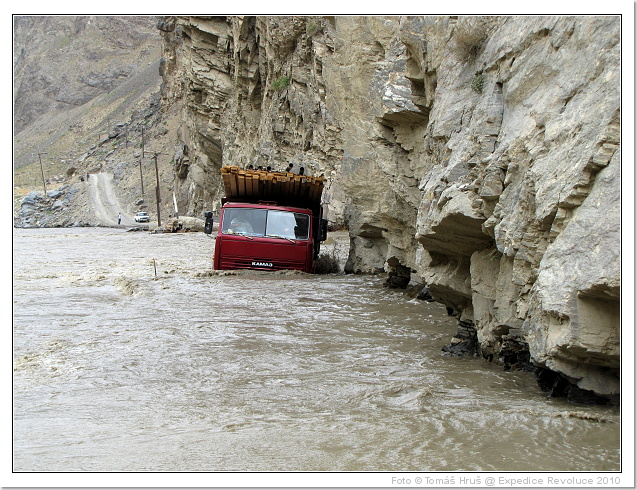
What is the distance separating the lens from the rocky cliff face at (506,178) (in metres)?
3.92

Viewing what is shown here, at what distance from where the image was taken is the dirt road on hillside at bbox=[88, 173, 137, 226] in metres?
55.5

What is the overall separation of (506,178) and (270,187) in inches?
368

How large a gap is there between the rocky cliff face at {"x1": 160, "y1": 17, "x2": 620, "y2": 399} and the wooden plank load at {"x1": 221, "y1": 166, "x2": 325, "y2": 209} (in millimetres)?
1276

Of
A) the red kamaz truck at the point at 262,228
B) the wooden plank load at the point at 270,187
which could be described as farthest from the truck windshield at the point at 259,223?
the wooden plank load at the point at 270,187

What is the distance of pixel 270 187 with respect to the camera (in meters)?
14.2

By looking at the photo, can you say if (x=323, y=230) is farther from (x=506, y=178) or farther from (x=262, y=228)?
(x=506, y=178)

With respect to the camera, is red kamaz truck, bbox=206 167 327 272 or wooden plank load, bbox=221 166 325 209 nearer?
red kamaz truck, bbox=206 167 327 272

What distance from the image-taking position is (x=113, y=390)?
17.1 feet

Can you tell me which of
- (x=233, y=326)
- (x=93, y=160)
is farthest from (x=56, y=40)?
(x=233, y=326)

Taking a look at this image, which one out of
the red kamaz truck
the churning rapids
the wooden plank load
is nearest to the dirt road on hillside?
the wooden plank load

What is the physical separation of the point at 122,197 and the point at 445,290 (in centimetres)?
6431

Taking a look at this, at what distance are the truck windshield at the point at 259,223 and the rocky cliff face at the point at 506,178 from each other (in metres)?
1.36

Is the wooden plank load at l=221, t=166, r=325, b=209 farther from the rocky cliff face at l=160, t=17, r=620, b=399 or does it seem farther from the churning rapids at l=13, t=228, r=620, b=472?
the churning rapids at l=13, t=228, r=620, b=472

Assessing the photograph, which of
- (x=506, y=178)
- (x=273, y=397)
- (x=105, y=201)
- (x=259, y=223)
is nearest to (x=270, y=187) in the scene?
(x=259, y=223)
